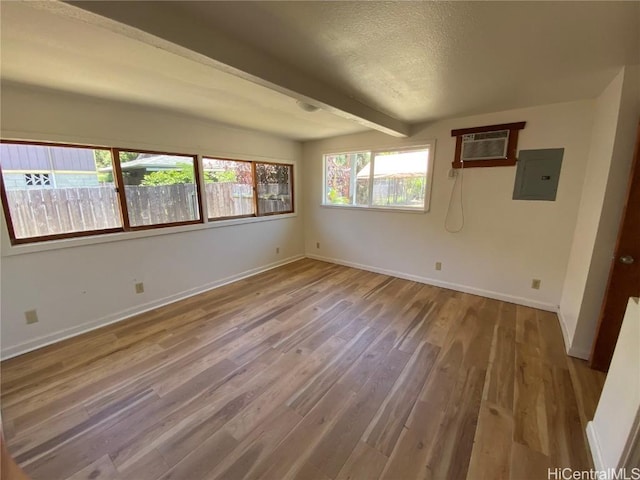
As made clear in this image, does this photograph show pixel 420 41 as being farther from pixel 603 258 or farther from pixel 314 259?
pixel 314 259

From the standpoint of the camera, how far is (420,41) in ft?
5.06

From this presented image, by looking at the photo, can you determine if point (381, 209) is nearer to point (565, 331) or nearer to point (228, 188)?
point (228, 188)

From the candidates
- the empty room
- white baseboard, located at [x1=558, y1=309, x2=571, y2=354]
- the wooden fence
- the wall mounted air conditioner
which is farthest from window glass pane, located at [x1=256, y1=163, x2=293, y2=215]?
white baseboard, located at [x1=558, y1=309, x2=571, y2=354]

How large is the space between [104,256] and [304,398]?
2.49 metres

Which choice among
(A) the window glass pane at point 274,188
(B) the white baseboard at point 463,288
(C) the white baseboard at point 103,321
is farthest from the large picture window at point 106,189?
(B) the white baseboard at point 463,288

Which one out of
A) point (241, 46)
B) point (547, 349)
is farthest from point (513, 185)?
point (241, 46)

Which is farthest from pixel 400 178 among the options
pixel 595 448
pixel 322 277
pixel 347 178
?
pixel 595 448

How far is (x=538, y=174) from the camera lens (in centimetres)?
282

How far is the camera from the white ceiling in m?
1.27

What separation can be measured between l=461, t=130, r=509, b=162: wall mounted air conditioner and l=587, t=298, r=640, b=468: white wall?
215cm

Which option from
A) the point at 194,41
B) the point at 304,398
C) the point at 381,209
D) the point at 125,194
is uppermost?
the point at 194,41

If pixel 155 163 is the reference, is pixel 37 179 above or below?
below

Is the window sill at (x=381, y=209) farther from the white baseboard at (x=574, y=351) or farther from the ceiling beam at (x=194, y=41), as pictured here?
the ceiling beam at (x=194, y=41)

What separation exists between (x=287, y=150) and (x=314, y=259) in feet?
6.90
